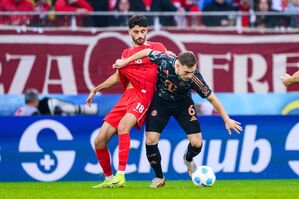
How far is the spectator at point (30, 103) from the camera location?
19.2 meters

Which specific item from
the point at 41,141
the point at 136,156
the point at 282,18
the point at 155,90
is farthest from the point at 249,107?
the point at 155,90

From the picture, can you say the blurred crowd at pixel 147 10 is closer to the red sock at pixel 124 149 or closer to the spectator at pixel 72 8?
the spectator at pixel 72 8

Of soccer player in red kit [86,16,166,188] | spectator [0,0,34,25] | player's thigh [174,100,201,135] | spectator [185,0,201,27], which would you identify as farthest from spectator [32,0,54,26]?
player's thigh [174,100,201,135]

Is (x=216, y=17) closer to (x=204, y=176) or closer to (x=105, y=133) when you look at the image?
(x=105, y=133)

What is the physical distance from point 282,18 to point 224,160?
4128mm

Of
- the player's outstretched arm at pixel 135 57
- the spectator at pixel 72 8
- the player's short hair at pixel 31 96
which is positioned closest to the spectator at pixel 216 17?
the spectator at pixel 72 8

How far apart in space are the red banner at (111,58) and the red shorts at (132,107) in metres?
5.78

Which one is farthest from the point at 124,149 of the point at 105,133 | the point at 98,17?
the point at 98,17

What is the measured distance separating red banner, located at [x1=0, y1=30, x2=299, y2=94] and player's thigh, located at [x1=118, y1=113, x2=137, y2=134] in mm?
6122

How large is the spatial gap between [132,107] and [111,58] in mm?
6209

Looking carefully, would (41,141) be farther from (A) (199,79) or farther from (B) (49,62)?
(A) (199,79)

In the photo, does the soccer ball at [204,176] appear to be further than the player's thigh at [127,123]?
No

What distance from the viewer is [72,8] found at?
20.2 meters

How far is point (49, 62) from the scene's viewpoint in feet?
65.4
